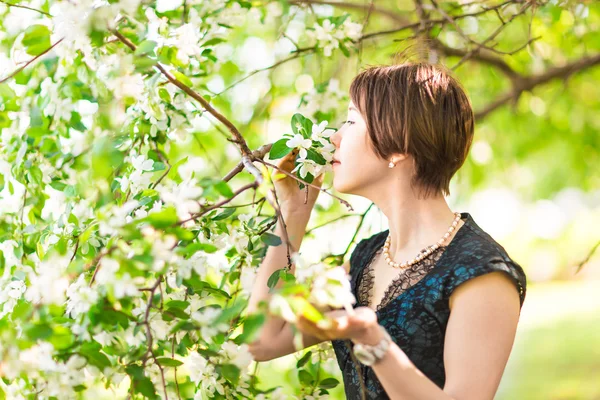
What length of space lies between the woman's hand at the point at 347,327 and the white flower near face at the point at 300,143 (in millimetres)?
510

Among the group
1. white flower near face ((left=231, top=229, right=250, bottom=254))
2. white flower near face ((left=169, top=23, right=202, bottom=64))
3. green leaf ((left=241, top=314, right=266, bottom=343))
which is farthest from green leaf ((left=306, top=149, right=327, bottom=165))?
green leaf ((left=241, top=314, right=266, bottom=343))

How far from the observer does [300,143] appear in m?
1.55

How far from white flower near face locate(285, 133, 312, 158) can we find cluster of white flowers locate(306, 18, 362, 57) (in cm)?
68

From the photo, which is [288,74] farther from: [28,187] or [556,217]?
[556,217]

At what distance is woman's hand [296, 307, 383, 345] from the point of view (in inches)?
40.6

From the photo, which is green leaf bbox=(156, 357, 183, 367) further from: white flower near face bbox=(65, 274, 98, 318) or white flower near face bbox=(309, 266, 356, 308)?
white flower near face bbox=(309, 266, 356, 308)

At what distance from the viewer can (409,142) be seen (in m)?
1.57

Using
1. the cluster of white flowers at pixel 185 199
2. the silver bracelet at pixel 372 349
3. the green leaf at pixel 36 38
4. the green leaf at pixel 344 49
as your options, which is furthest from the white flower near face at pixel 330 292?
the green leaf at pixel 344 49

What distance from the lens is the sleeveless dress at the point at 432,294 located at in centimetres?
148

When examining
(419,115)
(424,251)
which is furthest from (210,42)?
(424,251)

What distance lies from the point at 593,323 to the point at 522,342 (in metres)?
1.03

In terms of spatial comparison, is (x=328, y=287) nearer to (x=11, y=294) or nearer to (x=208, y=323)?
(x=208, y=323)

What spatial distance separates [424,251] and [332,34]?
840mm

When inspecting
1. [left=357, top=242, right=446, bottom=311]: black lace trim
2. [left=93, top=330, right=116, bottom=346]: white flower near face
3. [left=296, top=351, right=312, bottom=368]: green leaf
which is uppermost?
[left=357, top=242, right=446, bottom=311]: black lace trim
